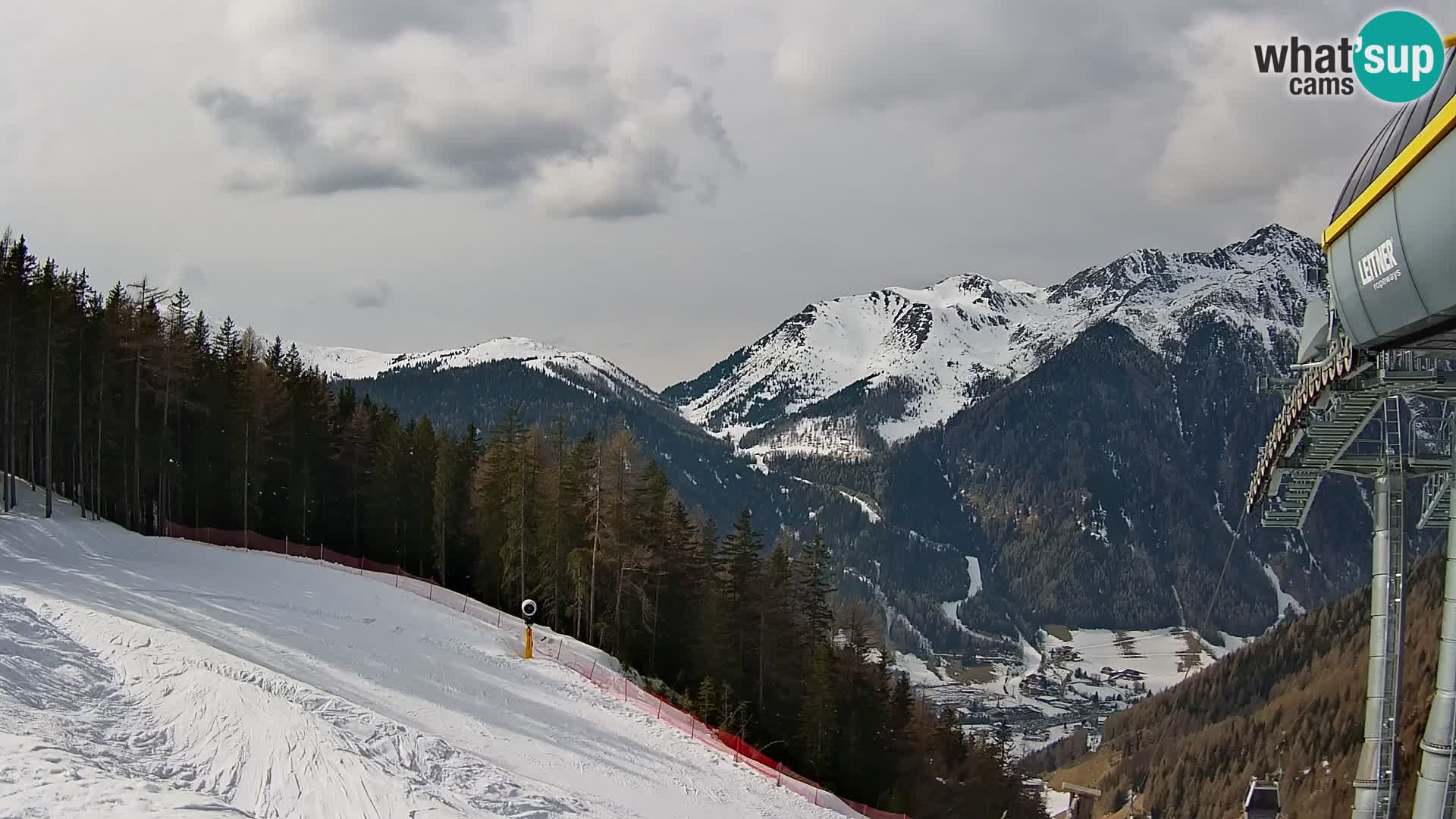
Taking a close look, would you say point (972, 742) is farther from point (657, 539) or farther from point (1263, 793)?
point (1263, 793)

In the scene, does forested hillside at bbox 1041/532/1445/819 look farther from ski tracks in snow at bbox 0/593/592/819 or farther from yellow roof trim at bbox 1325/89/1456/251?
ski tracks in snow at bbox 0/593/592/819

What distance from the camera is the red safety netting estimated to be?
29.5m

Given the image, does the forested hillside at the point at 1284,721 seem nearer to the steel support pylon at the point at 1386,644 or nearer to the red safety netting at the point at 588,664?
Result: the steel support pylon at the point at 1386,644

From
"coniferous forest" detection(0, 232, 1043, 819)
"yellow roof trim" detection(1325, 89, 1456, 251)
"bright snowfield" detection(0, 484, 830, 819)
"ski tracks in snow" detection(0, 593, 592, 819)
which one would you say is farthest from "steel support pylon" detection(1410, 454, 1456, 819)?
"coniferous forest" detection(0, 232, 1043, 819)

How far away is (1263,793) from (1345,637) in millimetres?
74258

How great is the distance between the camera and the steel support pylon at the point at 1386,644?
19750 millimetres

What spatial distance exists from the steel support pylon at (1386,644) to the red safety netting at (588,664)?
481 inches

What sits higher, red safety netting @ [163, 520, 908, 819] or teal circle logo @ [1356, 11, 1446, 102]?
teal circle logo @ [1356, 11, 1446, 102]

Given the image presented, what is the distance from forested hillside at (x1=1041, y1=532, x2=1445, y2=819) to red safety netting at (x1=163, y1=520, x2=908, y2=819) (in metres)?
16.6

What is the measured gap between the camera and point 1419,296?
486 inches

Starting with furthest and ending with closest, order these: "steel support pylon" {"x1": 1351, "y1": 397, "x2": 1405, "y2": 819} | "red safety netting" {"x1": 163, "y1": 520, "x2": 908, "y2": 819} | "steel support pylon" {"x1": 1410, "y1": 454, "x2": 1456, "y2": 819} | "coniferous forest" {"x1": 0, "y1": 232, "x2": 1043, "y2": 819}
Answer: "coniferous forest" {"x1": 0, "y1": 232, "x2": 1043, "y2": 819}, "red safety netting" {"x1": 163, "y1": 520, "x2": 908, "y2": 819}, "steel support pylon" {"x1": 1351, "y1": 397, "x2": 1405, "y2": 819}, "steel support pylon" {"x1": 1410, "y1": 454, "x2": 1456, "y2": 819}

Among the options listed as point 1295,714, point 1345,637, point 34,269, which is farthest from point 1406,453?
point 1345,637

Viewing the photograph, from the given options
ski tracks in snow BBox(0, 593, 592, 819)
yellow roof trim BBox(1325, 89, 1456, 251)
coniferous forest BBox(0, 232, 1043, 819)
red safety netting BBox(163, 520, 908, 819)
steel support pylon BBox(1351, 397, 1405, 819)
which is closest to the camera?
yellow roof trim BBox(1325, 89, 1456, 251)

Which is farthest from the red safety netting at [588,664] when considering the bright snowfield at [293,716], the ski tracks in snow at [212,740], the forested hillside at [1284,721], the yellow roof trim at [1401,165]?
the yellow roof trim at [1401,165]
